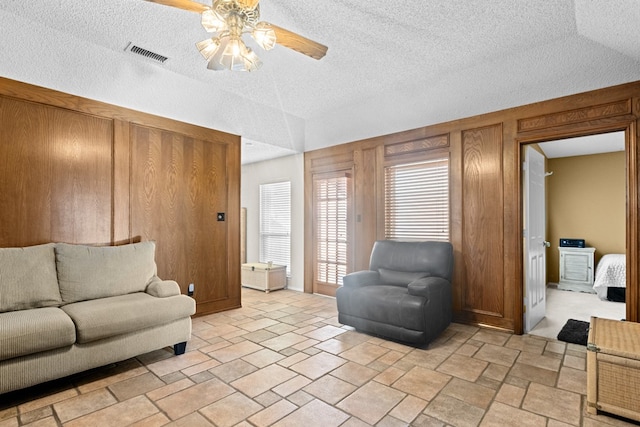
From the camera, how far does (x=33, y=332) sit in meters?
2.16

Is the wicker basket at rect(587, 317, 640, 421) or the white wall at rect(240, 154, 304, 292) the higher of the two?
the white wall at rect(240, 154, 304, 292)

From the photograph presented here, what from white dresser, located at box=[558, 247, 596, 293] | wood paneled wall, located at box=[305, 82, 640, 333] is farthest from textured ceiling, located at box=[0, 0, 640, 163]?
white dresser, located at box=[558, 247, 596, 293]

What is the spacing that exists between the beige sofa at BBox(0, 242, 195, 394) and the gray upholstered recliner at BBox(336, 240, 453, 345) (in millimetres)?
1748

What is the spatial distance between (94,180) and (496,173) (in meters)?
4.31

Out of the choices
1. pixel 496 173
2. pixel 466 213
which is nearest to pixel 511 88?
pixel 496 173

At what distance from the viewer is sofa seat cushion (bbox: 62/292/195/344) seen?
7.88ft

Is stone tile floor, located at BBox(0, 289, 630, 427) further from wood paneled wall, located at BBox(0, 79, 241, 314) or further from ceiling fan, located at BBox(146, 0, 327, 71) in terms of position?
ceiling fan, located at BBox(146, 0, 327, 71)

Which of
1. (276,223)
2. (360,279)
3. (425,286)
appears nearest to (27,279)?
(360,279)

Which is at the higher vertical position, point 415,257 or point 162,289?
point 415,257

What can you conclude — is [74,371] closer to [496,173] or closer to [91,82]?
[91,82]

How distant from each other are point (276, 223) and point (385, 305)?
346 centimetres

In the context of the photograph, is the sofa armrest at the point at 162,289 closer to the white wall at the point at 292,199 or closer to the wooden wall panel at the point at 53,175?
the wooden wall panel at the point at 53,175

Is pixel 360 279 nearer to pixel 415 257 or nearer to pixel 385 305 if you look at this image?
pixel 385 305

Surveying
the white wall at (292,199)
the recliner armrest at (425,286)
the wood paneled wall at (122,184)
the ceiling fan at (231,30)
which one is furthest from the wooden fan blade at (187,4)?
the white wall at (292,199)
